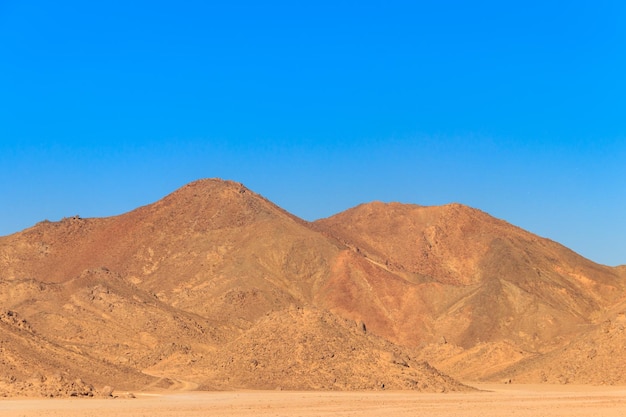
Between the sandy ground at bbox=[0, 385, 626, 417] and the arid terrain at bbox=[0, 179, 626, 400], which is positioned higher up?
the arid terrain at bbox=[0, 179, 626, 400]

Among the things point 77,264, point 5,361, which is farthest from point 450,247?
point 5,361

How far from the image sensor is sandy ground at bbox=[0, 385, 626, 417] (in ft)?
139

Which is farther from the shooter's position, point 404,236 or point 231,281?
point 404,236

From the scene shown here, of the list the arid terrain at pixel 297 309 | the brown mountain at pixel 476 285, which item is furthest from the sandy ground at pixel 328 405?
the brown mountain at pixel 476 285

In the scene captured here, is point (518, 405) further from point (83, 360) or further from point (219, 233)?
point (219, 233)

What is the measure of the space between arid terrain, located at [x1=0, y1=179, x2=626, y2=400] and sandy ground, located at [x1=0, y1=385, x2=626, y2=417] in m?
0.29

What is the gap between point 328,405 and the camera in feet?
154

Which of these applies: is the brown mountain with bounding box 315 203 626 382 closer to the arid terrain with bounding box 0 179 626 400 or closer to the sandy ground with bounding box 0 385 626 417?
the arid terrain with bounding box 0 179 626 400

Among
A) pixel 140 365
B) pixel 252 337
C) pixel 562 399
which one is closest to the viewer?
pixel 562 399

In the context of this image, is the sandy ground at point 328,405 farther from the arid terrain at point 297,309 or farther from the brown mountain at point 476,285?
the brown mountain at point 476,285

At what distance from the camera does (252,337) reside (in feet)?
201

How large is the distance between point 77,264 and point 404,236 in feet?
140

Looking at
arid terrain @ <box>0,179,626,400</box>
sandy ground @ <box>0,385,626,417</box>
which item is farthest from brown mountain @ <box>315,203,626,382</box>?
sandy ground @ <box>0,385,626,417</box>

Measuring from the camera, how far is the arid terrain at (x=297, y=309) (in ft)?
178
